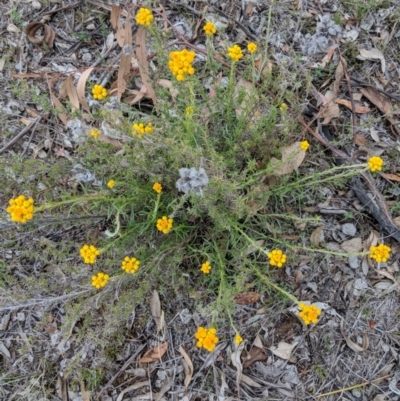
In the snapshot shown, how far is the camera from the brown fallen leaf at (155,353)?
3223 mm

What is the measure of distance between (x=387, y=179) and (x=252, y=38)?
62.9 inches

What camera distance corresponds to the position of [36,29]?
384cm

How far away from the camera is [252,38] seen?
12.1ft

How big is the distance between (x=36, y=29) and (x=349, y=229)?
313cm

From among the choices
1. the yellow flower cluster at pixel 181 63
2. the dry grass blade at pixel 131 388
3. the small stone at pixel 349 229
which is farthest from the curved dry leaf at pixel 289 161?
the dry grass blade at pixel 131 388

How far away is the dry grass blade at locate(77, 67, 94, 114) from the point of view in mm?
3436

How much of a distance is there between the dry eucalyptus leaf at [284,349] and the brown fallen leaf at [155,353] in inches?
31.1

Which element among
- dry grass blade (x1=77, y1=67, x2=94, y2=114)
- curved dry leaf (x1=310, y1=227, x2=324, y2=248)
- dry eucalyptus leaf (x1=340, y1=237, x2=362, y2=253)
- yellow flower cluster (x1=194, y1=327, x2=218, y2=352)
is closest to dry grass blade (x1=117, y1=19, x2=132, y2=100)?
dry grass blade (x1=77, y1=67, x2=94, y2=114)

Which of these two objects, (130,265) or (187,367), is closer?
(130,265)

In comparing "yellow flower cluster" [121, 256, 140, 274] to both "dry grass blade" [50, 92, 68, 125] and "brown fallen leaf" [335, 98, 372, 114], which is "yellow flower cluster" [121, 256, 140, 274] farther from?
"brown fallen leaf" [335, 98, 372, 114]

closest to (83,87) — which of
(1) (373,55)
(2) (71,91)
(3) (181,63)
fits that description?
(2) (71,91)

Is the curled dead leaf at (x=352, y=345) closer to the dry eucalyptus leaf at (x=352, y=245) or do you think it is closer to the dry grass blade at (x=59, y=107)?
the dry eucalyptus leaf at (x=352, y=245)

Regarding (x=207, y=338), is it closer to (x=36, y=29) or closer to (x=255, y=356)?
(x=255, y=356)

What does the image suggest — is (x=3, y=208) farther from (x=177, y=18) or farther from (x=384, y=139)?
(x=384, y=139)
